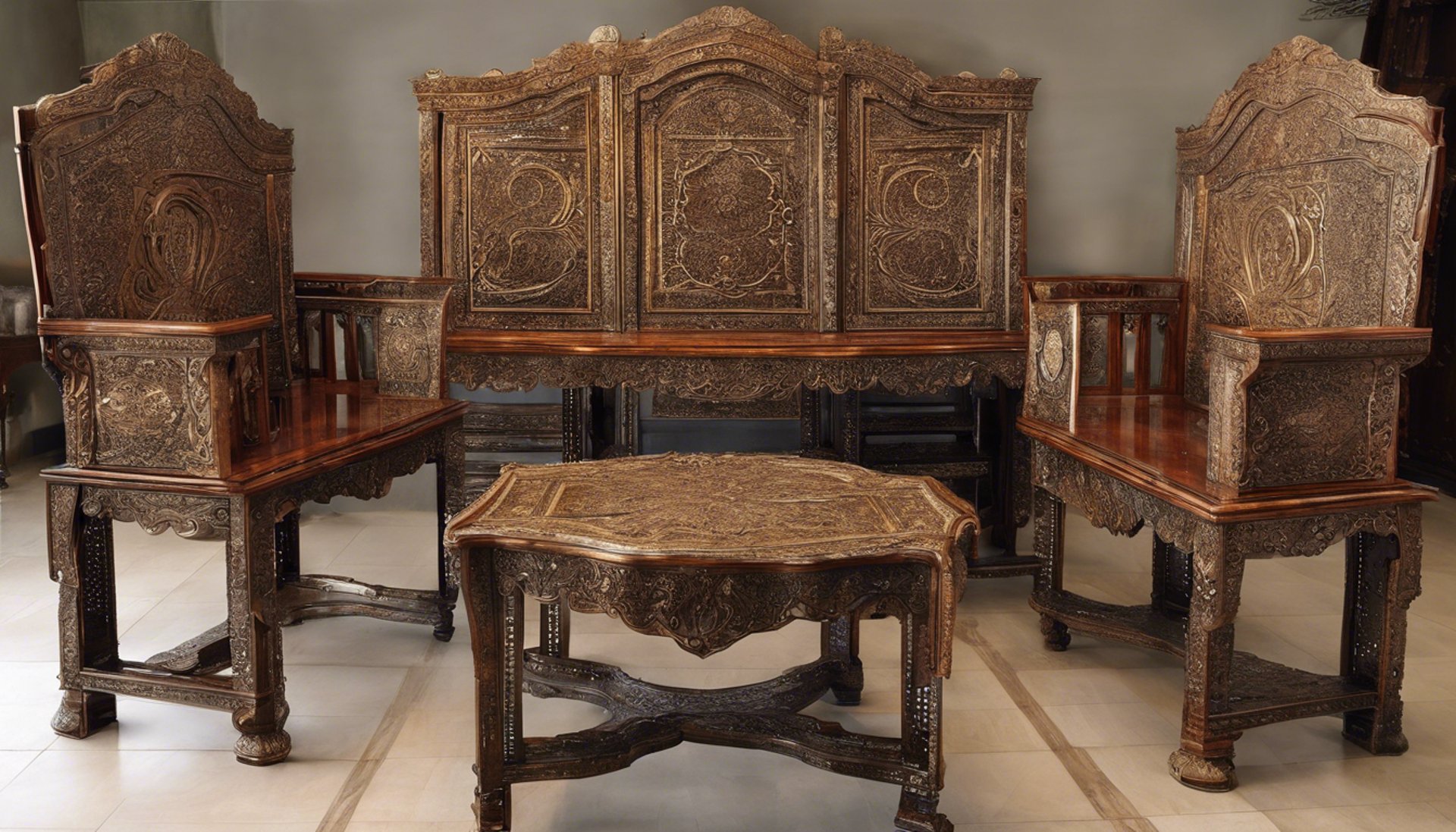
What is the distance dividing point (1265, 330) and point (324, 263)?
12.4 ft

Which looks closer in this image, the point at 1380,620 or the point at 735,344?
the point at 1380,620

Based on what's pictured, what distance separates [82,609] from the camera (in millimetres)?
2727

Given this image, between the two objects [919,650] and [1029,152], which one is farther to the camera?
[1029,152]

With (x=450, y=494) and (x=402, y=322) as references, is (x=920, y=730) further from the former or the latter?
(x=402, y=322)

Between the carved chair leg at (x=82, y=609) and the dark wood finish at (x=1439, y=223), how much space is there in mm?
4821

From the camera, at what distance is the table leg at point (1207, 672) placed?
2.48 m

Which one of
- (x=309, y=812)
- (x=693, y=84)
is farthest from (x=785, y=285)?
(x=309, y=812)

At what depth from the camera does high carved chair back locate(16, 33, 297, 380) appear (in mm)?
2646

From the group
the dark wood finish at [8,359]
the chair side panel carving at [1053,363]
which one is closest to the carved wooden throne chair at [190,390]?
the chair side panel carving at [1053,363]

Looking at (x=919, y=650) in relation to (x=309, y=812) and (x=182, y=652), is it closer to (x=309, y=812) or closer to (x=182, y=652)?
(x=309, y=812)

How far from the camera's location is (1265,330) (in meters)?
2.37

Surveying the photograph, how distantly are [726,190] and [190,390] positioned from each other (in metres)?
2.23

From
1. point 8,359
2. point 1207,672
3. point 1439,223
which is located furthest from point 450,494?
point 1439,223

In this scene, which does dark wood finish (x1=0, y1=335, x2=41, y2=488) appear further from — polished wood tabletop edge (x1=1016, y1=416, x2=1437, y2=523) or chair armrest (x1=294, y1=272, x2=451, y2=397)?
polished wood tabletop edge (x1=1016, y1=416, x2=1437, y2=523)
